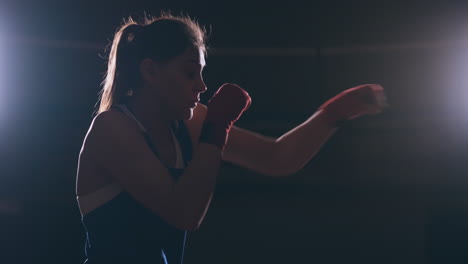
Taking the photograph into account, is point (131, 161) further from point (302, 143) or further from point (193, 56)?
point (302, 143)

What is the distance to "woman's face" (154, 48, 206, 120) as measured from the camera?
1.28m

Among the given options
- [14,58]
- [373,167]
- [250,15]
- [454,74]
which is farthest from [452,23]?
[14,58]

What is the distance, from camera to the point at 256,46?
4957 millimetres

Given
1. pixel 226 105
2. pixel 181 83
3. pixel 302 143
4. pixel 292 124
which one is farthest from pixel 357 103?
pixel 292 124

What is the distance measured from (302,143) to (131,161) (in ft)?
1.68

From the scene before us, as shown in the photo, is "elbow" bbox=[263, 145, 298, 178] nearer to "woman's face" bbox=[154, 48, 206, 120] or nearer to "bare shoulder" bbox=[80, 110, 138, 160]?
"woman's face" bbox=[154, 48, 206, 120]

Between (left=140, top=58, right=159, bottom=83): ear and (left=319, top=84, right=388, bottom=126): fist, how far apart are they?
487 millimetres

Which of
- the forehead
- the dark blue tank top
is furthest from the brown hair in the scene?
the dark blue tank top

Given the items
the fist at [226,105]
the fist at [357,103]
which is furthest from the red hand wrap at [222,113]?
the fist at [357,103]

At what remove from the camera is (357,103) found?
1425 millimetres

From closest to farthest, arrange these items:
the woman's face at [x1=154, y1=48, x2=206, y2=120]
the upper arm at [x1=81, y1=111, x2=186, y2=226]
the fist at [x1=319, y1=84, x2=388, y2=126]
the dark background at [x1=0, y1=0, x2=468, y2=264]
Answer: the upper arm at [x1=81, y1=111, x2=186, y2=226] → the woman's face at [x1=154, y1=48, x2=206, y2=120] → the fist at [x1=319, y1=84, x2=388, y2=126] → the dark background at [x1=0, y1=0, x2=468, y2=264]

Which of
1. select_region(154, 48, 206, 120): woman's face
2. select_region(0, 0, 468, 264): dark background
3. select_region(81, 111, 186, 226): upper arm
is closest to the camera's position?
select_region(81, 111, 186, 226): upper arm

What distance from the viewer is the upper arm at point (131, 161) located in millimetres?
1147

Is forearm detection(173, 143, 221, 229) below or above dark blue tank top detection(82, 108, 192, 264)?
above
